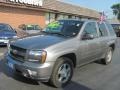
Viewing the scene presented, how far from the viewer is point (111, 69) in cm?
891

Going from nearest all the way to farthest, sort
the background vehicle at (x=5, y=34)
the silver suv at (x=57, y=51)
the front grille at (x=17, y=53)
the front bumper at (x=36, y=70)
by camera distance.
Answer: the front bumper at (x=36, y=70), the silver suv at (x=57, y=51), the front grille at (x=17, y=53), the background vehicle at (x=5, y=34)

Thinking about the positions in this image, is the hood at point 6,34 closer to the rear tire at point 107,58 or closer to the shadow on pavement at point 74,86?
the rear tire at point 107,58

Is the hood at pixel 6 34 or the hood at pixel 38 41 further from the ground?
the hood at pixel 38 41

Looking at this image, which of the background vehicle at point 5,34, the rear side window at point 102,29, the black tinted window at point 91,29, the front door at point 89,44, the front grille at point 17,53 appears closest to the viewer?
the front grille at point 17,53

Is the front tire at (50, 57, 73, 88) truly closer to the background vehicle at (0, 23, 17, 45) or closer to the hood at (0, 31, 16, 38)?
the background vehicle at (0, 23, 17, 45)

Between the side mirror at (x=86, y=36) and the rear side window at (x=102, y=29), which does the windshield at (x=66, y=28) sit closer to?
the side mirror at (x=86, y=36)

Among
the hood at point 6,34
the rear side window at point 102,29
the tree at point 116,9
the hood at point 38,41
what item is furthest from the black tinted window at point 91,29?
the tree at point 116,9

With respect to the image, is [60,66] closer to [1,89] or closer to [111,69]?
[1,89]

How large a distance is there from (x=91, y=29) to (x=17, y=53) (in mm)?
2795

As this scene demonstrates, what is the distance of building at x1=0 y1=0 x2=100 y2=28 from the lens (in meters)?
23.6

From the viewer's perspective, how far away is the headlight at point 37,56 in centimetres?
581

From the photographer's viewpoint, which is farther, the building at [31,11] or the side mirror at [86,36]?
the building at [31,11]

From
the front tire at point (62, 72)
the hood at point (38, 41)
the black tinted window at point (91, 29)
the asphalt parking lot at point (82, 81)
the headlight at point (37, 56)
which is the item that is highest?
the black tinted window at point (91, 29)

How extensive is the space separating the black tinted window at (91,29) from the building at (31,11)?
1543 cm
